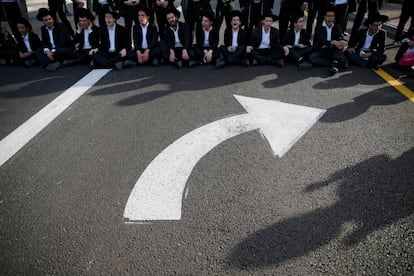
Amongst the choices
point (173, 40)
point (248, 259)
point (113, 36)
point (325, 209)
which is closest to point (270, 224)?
point (248, 259)

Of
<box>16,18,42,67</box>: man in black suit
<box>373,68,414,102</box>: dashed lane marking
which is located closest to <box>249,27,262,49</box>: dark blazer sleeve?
<box>373,68,414,102</box>: dashed lane marking

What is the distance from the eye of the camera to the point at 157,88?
16.0ft

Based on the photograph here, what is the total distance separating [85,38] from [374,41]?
6646 mm

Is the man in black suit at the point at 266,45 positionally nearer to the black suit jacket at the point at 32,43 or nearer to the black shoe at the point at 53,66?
the black shoe at the point at 53,66

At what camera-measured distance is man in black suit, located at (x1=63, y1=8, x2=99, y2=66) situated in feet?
20.7

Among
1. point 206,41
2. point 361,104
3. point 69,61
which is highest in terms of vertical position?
point 206,41

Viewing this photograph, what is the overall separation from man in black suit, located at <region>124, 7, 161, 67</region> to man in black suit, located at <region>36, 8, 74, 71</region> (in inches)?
60.3

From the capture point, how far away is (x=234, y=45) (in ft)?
20.9

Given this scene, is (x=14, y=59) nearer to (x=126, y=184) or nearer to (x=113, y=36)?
(x=113, y=36)

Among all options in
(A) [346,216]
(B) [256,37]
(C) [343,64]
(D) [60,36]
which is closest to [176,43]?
(B) [256,37]

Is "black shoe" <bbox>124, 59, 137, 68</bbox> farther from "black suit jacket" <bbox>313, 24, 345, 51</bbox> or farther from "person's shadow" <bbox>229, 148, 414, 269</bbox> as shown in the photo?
"person's shadow" <bbox>229, 148, 414, 269</bbox>

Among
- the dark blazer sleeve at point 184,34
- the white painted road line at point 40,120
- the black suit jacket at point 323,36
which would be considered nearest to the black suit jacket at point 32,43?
the white painted road line at point 40,120

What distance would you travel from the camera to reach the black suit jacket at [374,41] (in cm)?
570

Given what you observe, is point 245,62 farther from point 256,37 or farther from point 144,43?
point 144,43
